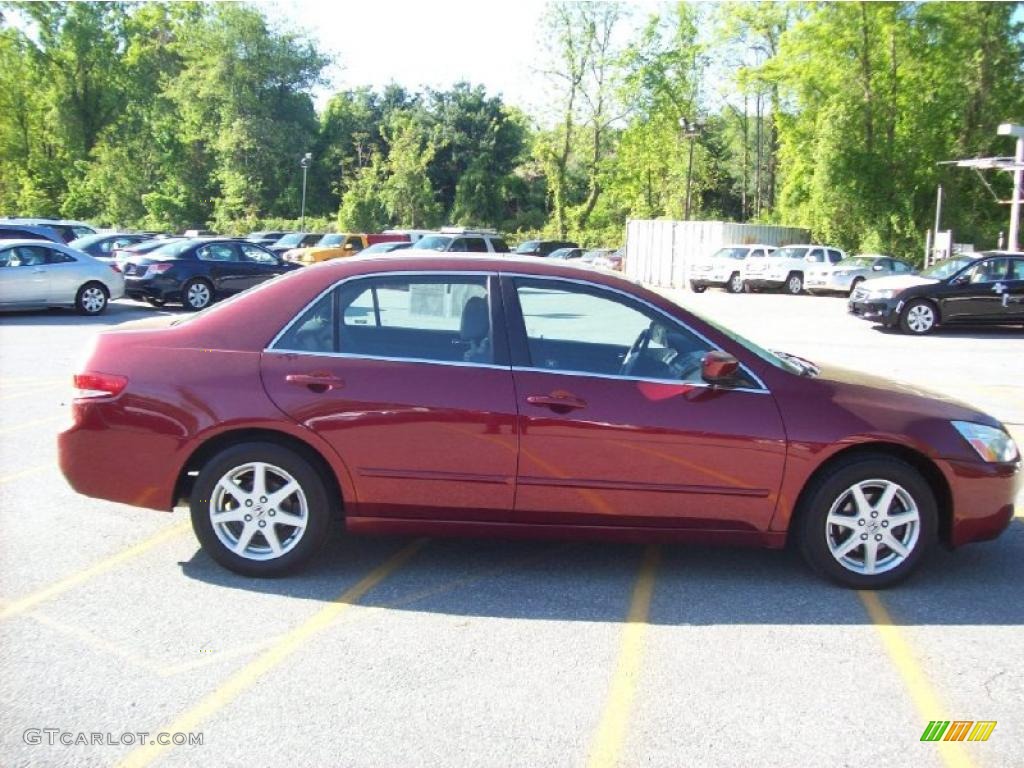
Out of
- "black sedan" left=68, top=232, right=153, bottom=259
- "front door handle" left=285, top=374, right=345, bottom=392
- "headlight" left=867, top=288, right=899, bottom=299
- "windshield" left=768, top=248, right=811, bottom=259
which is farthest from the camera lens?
"windshield" left=768, top=248, right=811, bottom=259

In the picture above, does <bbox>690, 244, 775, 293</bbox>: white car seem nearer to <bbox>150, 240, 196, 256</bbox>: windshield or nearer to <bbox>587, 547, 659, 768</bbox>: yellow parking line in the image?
<bbox>150, 240, 196, 256</bbox>: windshield

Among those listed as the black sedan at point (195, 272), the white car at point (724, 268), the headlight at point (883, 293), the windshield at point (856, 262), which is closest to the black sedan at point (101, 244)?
the black sedan at point (195, 272)

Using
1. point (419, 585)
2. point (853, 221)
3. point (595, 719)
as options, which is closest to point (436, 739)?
point (595, 719)

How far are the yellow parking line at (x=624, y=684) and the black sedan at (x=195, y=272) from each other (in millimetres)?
16900

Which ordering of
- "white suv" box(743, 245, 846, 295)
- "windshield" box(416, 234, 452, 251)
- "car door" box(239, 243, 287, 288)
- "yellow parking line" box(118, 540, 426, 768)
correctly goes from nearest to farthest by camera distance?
"yellow parking line" box(118, 540, 426, 768)
"car door" box(239, 243, 287, 288)
"windshield" box(416, 234, 452, 251)
"white suv" box(743, 245, 846, 295)

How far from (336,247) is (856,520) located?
1094 inches

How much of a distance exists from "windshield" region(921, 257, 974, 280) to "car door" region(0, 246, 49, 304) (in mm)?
17451

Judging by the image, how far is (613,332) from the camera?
510 cm

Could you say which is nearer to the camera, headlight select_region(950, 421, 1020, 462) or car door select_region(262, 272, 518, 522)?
car door select_region(262, 272, 518, 522)

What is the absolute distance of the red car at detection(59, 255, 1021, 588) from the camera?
4469 mm

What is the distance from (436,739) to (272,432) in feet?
6.18

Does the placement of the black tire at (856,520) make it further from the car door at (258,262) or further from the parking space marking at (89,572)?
the car door at (258,262)

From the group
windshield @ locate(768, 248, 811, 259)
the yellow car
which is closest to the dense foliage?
windshield @ locate(768, 248, 811, 259)

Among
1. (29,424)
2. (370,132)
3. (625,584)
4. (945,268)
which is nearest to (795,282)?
(945,268)
